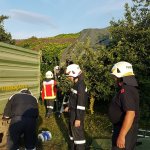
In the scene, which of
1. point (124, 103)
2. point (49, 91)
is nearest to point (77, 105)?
point (124, 103)

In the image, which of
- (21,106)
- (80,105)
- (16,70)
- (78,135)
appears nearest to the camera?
(21,106)

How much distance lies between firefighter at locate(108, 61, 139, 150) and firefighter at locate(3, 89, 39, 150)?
7.55ft

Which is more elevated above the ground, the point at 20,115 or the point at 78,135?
the point at 20,115

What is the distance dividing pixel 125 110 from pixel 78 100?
2877 millimetres

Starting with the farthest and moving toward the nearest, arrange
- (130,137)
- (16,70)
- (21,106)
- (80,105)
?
(16,70) → (80,105) → (21,106) → (130,137)

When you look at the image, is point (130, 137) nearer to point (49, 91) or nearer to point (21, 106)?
point (21, 106)

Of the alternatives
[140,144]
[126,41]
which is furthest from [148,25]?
[140,144]

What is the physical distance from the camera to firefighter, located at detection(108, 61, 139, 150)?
18.5ft

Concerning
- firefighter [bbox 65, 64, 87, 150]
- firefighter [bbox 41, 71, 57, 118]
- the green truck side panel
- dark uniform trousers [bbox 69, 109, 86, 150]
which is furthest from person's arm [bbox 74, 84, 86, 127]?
firefighter [bbox 41, 71, 57, 118]

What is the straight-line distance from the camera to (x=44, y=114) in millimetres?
15141

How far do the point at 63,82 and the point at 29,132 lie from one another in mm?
7808

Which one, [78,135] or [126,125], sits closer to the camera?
[126,125]

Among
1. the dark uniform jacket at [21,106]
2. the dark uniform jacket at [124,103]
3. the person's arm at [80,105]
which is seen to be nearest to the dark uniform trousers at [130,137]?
the dark uniform jacket at [124,103]

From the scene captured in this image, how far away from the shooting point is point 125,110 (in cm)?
566
